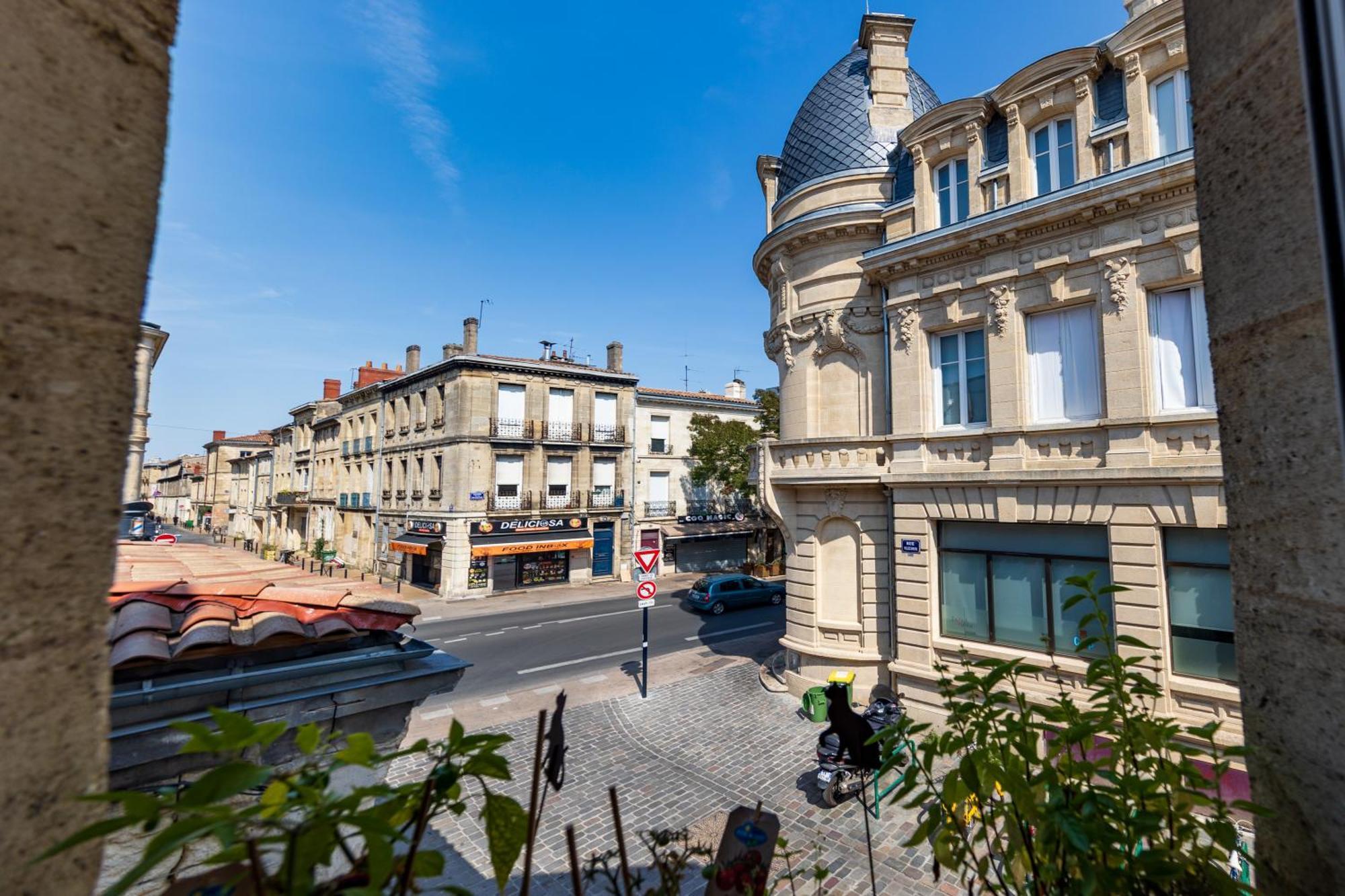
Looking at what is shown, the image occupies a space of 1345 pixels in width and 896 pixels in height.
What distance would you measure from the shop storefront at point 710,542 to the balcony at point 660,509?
2.01 ft

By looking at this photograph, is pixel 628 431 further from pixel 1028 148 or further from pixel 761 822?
pixel 761 822

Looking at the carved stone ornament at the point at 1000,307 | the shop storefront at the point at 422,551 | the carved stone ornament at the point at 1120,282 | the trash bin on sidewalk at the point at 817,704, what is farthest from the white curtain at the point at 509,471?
the carved stone ornament at the point at 1120,282

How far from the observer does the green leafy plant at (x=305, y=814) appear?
0.77 m

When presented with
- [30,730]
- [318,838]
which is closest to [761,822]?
[318,838]

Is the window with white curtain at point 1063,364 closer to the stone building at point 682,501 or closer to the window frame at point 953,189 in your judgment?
the window frame at point 953,189

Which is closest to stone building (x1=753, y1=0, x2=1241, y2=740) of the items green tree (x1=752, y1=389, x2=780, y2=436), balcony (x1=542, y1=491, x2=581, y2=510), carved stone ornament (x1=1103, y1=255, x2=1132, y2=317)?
carved stone ornament (x1=1103, y1=255, x2=1132, y2=317)

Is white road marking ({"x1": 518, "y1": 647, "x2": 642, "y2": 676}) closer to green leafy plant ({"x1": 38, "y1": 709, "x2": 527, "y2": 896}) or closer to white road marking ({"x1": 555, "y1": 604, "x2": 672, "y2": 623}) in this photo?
white road marking ({"x1": 555, "y1": 604, "x2": 672, "y2": 623})

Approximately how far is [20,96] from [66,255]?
27 centimetres

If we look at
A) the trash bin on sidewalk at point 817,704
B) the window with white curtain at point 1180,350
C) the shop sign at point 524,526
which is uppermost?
the window with white curtain at point 1180,350

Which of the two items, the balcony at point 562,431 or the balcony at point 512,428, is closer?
the balcony at point 512,428

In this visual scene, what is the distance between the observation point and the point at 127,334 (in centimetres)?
113

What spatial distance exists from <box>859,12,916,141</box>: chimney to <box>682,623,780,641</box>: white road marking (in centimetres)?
1456

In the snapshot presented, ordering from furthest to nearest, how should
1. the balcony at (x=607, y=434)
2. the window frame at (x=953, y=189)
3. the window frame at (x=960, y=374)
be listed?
the balcony at (x=607, y=434) → the window frame at (x=953, y=189) → the window frame at (x=960, y=374)

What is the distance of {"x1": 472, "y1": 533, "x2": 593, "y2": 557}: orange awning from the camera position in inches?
1027
